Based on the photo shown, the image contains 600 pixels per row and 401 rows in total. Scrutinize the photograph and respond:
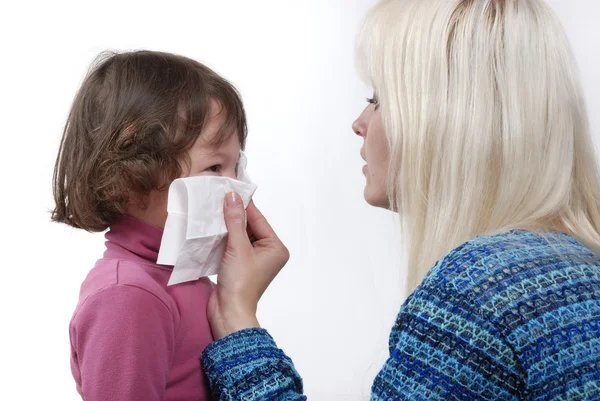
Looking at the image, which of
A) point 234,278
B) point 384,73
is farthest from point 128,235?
point 384,73

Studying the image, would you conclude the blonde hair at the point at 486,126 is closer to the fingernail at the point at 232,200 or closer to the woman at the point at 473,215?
the woman at the point at 473,215

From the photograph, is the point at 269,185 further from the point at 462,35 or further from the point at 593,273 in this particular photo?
the point at 593,273

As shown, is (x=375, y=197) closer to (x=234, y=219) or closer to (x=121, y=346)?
(x=234, y=219)

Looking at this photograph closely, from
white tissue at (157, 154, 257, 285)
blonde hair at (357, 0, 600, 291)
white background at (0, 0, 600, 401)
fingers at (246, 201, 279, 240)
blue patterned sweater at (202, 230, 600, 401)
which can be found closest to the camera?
blue patterned sweater at (202, 230, 600, 401)

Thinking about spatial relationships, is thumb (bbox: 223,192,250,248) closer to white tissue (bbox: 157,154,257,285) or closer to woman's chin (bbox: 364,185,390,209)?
white tissue (bbox: 157,154,257,285)

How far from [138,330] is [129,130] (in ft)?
1.04

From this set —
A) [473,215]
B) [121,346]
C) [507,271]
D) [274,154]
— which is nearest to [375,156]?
[473,215]

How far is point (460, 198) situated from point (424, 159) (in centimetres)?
7

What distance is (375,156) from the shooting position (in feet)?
3.96

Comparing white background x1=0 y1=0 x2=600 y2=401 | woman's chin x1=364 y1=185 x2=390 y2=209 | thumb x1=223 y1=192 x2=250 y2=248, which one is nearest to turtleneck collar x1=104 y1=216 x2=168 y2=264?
thumb x1=223 y1=192 x2=250 y2=248

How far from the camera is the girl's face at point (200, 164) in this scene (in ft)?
4.03

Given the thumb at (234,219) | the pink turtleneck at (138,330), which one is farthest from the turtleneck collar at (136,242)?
the thumb at (234,219)

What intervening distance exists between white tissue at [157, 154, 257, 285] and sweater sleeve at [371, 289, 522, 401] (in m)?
0.42

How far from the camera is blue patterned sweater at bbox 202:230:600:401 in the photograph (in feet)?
2.84
